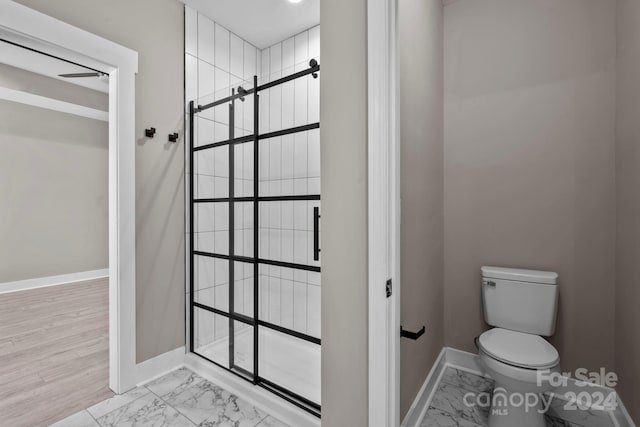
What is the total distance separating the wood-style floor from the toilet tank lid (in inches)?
95.6

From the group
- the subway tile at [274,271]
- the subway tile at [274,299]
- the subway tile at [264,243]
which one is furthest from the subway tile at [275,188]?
the subway tile at [274,299]

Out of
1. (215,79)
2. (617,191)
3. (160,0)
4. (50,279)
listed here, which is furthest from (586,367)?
(50,279)

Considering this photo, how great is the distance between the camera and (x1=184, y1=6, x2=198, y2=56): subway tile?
213 cm

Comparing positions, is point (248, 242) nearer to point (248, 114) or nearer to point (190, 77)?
point (248, 114)

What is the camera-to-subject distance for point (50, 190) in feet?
12.8

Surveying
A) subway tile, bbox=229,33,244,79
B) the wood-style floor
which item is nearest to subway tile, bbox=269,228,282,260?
the wood-style floor

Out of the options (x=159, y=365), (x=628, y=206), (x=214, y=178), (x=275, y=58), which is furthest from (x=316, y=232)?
(x=275, y=58)

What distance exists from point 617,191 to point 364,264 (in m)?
1.59

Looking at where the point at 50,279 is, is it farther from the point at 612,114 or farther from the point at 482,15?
the point at 612,114

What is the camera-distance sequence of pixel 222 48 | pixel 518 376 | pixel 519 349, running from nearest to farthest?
pixel 518 376
pixel 519 349
pixel 222 48

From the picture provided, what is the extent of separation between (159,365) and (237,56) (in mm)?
2463

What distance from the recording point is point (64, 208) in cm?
405

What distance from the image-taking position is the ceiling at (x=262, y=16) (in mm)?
2160

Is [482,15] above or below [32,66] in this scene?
below
